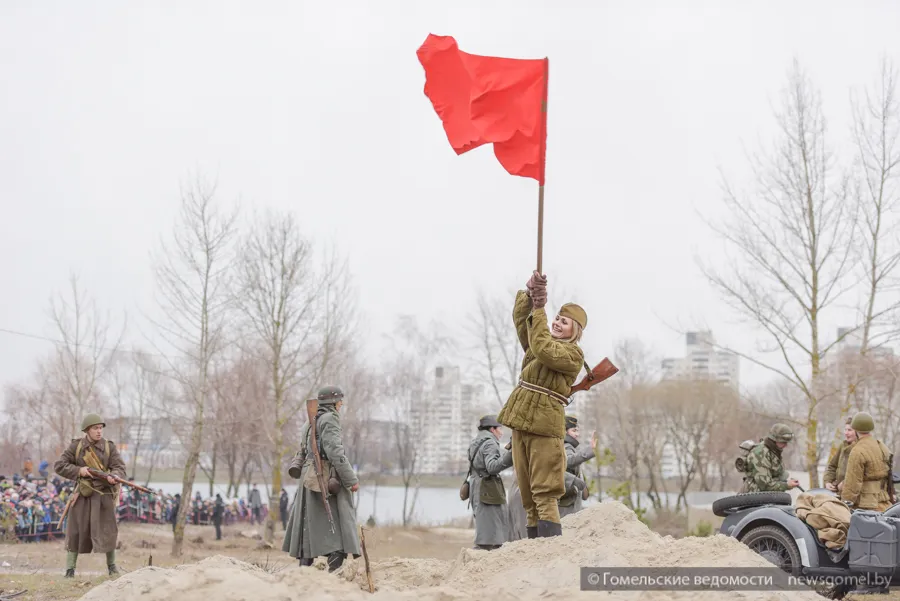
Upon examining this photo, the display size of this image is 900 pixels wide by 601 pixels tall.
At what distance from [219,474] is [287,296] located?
7020cm

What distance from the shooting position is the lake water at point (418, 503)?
38.4 meters

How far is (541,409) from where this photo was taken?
659 cm

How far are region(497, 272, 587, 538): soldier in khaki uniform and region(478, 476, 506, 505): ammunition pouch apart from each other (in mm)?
3128

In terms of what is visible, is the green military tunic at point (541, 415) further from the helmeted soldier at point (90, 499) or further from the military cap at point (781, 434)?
the helmeted soldier at point (90, 499)

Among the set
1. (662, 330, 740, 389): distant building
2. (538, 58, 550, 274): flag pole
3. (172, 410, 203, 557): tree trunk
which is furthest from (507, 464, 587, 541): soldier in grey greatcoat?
(662, 330, 740, 389): distant building

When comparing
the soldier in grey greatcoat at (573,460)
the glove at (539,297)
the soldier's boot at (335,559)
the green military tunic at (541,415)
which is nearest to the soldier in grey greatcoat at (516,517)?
the soldier in grey greatcoat at (573,460)

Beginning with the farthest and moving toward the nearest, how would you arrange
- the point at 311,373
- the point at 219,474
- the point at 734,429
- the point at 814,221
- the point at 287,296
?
1. the point at 219,474
2. the point at 734,429
3. the point at 311,373
4. the point at 287,296
5. the point at 814,221

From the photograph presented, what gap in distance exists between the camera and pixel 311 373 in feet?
89.7

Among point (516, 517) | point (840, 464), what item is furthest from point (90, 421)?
point (840, 464)

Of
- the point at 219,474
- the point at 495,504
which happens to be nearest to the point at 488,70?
the point at 495,504

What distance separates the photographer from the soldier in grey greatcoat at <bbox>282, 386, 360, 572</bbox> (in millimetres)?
8734

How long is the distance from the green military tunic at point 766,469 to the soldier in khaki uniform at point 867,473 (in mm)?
1396

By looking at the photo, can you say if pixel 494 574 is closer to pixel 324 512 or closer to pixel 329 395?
pixel 324 512

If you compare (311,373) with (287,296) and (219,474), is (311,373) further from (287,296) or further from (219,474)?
(219,474)
